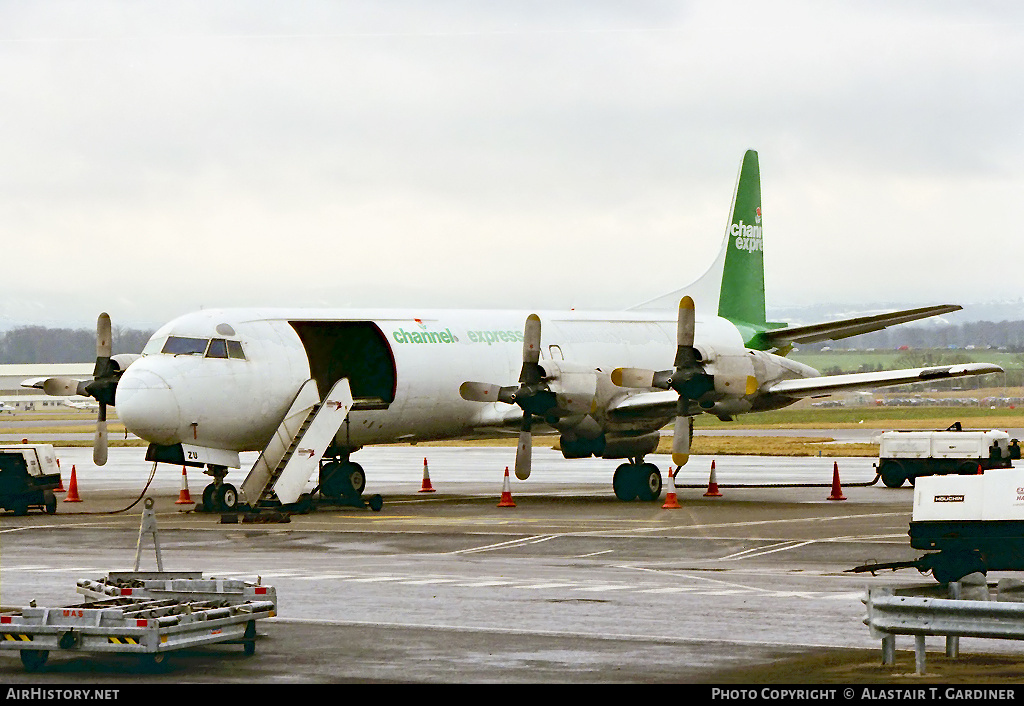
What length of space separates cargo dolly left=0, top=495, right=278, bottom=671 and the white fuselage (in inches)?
551

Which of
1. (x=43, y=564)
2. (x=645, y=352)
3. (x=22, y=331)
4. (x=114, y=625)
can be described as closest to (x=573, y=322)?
(x=645, y=352)

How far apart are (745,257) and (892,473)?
8.03 meters

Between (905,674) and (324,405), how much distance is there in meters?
18.3

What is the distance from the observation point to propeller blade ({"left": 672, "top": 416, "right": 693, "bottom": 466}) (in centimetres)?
2792

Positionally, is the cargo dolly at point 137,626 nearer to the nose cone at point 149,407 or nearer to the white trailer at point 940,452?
the nose cone at point 149,407

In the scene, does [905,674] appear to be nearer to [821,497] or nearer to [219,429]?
[219,429]

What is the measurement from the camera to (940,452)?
109 feet

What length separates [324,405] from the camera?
28.1m

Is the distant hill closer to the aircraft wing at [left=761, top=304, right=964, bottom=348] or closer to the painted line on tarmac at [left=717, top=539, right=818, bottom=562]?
the aircraft wing at [left=761, top=304, right=964, bottom=348]

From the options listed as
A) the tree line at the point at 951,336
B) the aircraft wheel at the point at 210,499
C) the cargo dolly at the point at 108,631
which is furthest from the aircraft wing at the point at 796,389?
the tree line at the point at 951,336

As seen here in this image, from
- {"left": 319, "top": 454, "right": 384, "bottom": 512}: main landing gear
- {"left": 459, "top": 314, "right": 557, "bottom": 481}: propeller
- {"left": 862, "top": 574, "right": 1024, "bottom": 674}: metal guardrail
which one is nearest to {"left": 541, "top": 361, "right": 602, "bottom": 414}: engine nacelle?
{"left": 459, "top": 314, "right": 557, "bottom": 481}: propeller

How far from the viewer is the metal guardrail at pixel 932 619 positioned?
1088 cm

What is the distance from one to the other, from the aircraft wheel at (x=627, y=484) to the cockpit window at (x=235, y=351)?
8804mm

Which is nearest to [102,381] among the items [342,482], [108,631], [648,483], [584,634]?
[342,482]
